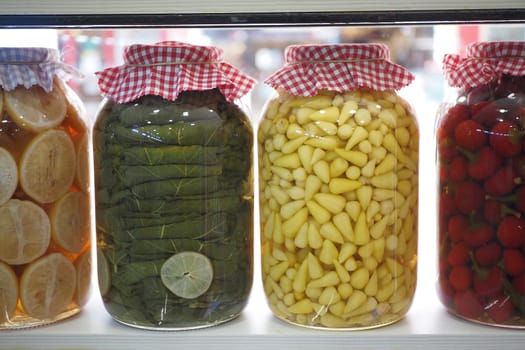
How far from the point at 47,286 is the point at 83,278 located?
2.2 inches

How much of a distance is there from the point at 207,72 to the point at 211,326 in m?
0.28

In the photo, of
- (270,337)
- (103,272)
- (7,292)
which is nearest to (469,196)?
(270,337)

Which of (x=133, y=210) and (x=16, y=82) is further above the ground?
(x=16, y=82)

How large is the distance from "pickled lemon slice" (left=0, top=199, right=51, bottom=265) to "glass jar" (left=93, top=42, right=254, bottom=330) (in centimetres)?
7

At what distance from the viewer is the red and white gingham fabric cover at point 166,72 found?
74 centimetres

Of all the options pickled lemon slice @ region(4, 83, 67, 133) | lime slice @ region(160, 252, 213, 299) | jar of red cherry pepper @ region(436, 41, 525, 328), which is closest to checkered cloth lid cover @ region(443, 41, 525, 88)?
jar of red cherry pepper @ region(436, 41, 525, 328)

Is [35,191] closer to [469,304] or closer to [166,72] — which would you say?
[166,72]

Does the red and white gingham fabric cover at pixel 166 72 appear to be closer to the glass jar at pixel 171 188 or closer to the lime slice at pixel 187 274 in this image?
the glass jar at pixel 171 188

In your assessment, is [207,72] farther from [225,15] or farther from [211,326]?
[211,326]

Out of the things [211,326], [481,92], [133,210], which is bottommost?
[211,326]

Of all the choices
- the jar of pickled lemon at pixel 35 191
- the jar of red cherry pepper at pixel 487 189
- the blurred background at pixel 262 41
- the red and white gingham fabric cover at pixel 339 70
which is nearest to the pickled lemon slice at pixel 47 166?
the jar of pickled lemon at pixel 35 191

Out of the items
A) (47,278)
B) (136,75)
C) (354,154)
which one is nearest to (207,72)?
(136,75)

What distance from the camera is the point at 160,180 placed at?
730mm

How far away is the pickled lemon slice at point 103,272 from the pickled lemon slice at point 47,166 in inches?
3.3
